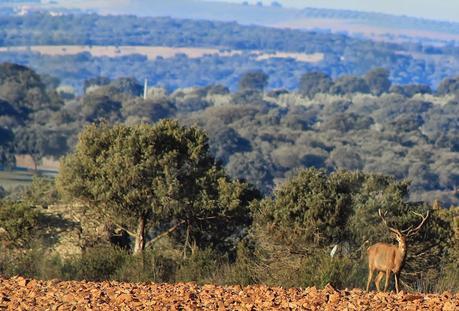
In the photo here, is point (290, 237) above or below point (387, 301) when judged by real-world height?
below

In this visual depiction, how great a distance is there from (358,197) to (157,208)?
2962 mm

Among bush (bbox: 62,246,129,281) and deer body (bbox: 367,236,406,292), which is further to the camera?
bush (bbox: 62,246,129,281)

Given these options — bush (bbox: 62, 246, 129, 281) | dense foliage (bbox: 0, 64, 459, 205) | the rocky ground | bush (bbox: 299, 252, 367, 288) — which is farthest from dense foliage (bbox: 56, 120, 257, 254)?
dense foliage (bbox: 0, 64, 459, 205)

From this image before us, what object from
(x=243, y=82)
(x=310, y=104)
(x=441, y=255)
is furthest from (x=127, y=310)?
(x=243, y=82)

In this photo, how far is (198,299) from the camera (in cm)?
960

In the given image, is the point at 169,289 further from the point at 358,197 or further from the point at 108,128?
the point at 108,128

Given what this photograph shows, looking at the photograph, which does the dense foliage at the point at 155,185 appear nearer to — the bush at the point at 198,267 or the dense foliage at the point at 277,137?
the bush at the point at 198,267

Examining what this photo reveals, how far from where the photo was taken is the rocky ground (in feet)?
30.1

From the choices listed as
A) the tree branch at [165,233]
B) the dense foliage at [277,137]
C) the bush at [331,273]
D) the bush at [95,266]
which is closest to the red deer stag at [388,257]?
the bush at [331,273]

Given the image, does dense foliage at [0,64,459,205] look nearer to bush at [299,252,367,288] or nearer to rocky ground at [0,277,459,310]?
bush at [299,252,367,288]

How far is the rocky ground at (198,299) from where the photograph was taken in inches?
362

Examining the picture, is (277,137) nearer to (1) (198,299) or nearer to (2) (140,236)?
(2) (140,236)

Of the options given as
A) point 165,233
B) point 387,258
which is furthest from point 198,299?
point 165,233

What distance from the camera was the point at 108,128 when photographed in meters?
20.6
